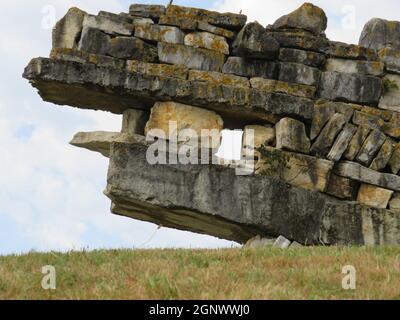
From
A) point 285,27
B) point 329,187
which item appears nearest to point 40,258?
point 329,187

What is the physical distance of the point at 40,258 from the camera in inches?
383

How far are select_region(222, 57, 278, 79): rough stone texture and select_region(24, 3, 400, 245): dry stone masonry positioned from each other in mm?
21

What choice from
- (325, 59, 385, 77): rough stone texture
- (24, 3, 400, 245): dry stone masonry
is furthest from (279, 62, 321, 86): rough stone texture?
(325, 59, 385, 77): rough stone texture

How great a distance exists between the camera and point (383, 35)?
16297 mm

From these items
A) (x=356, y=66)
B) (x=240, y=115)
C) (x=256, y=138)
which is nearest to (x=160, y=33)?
(x=240, y=115)

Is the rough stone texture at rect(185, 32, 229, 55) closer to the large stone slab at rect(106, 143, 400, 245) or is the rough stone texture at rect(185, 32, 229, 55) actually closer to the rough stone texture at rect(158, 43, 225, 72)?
the rough stone texture at rect(158, 43, 225, 72)

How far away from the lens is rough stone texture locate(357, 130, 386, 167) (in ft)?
48.2

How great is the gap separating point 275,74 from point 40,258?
23.8 ft

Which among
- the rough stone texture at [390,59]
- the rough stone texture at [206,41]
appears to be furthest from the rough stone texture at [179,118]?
the rough stone texture at [390,59]

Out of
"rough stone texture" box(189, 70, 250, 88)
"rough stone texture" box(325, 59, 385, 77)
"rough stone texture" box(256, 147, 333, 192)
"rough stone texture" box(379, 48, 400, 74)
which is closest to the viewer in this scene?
"rough stone texture" box(256, 147, 333, 192)

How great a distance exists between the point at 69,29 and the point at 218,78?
323 cm

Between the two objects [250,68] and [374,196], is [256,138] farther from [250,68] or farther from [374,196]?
[374,196]

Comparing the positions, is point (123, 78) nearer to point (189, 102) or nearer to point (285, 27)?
point (189, 102)

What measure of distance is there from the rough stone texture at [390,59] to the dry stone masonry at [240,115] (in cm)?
16
